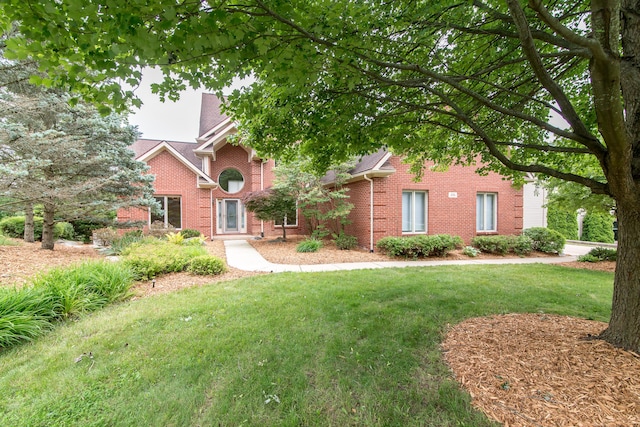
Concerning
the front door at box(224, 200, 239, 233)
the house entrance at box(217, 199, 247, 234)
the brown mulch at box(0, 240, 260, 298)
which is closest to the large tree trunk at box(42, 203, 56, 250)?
the brown mulch at box(0, 240, 260, 298)

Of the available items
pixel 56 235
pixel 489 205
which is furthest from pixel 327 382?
pixel 56 235

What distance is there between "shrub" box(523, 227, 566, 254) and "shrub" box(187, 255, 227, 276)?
40.0 ft

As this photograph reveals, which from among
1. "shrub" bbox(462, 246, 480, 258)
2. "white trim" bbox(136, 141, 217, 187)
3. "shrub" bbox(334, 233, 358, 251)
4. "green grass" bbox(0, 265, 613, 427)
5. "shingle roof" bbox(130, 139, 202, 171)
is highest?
"shingle roof" bbox(130, 139, 202, 171)

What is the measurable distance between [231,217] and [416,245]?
11.4 meters

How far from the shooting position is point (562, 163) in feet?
16.6

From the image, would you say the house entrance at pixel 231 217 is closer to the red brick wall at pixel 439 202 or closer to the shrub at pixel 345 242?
the red brick wall at pixel 439 202

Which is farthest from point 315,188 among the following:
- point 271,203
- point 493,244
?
point 493,244

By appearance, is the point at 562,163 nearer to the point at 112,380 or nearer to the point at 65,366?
the point at 112,380

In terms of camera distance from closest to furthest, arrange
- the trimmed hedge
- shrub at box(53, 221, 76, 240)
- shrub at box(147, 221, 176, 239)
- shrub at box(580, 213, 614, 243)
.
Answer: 1. the trimmed hedge
2. shrub at box(147, 221, 176, 239)
3. shrub at box(53, 221, 76, 240)
4. shrub at box(580, 213, 614, 243)

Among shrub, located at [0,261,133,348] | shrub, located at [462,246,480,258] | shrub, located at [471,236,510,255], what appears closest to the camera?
shrub, located at [0,261,133,348]

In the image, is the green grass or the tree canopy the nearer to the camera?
the tree canopy

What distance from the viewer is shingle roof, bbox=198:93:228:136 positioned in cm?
1869

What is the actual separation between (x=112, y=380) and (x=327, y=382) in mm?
2164

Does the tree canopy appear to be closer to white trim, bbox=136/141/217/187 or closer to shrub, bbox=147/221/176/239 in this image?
shrub, bbox=147/221/176/239
